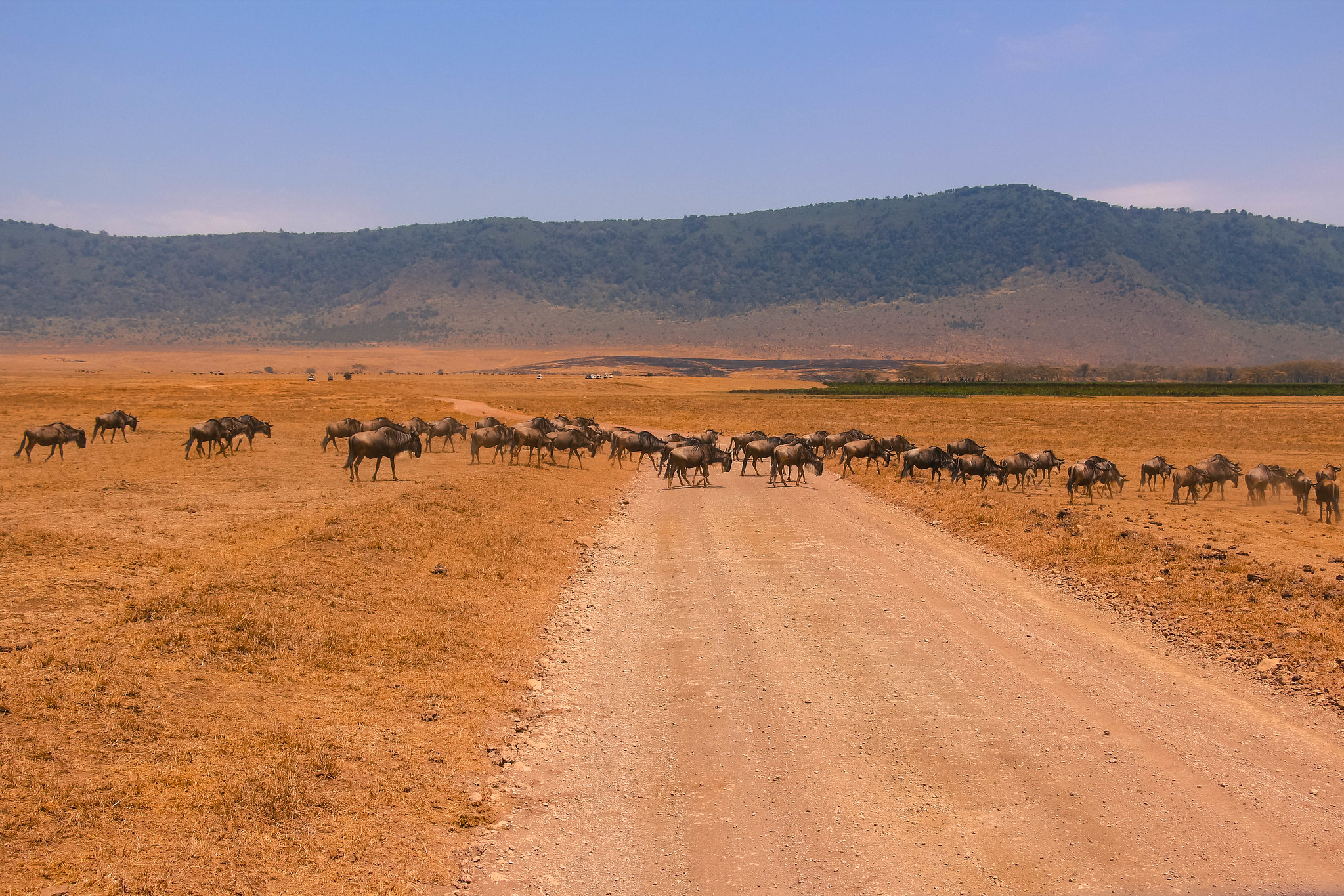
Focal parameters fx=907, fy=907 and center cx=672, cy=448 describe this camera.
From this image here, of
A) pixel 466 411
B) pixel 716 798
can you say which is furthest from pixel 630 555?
pixel 466 411

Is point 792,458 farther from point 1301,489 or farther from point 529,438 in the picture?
point 1301,489

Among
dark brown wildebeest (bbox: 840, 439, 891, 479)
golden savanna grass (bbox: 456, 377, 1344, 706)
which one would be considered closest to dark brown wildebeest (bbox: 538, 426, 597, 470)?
dark brown wildebeest (bbox: 840, 439, 891, 479)

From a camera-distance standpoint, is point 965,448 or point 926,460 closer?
point 926,460

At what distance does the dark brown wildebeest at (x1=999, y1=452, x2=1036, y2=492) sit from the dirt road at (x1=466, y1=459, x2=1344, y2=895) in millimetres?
16442

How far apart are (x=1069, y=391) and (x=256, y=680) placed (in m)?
107

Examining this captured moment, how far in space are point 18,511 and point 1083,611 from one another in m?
20.3

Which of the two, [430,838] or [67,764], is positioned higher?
[67,764]

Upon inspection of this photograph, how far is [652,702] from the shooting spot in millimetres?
9805

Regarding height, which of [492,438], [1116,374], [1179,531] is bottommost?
[1179,531]

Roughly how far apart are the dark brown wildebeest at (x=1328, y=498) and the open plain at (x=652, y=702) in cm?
250

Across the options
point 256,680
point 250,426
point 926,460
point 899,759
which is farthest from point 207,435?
point 899,759

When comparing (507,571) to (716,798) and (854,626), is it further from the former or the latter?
(716,798)

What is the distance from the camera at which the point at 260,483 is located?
25047 mm

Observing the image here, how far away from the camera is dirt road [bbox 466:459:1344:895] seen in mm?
6492
